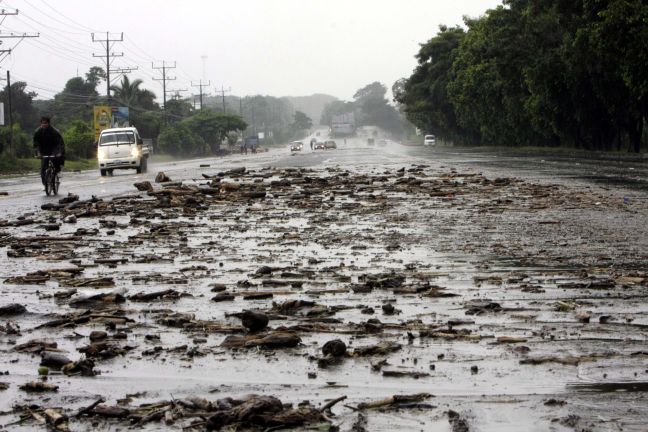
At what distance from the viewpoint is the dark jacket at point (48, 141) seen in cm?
2330

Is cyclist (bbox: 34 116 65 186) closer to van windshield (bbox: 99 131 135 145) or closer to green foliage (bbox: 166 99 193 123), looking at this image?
van windshield (bbox: 99 131 135 145)

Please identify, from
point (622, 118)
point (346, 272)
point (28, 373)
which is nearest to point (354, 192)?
point (346, 272)

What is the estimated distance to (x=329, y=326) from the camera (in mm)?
6484

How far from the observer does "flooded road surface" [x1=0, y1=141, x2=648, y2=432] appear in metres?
4.50

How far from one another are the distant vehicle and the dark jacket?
50.3 ft

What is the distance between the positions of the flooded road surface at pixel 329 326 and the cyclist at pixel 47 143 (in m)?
9.49

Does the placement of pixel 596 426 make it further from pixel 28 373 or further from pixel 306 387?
pixel 28 373

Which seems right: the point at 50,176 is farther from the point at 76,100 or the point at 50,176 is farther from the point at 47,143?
the point at 76,100

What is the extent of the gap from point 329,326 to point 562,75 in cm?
4986

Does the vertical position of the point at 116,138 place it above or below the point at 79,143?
above

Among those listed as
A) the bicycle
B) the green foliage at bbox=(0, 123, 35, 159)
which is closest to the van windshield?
the bicycle

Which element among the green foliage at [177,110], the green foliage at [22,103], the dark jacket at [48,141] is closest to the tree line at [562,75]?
the dark jacket at [48,141]

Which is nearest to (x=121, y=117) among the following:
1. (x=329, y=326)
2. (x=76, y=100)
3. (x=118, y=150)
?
(x=76, y=100)

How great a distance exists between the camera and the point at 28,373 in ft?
17.4
